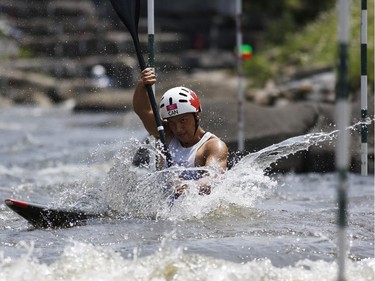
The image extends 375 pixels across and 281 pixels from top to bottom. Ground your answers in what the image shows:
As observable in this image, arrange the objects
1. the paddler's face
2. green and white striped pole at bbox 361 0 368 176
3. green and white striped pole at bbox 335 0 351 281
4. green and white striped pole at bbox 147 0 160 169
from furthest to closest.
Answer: green and white striped pole at bbox 361 0 368 176 → green and white striped pole at bbox 147 0 160 169 → the paddler's face → green and white striped pole at bbox 335 0 351 281

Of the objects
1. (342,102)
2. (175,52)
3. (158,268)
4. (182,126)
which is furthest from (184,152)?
(175,52)

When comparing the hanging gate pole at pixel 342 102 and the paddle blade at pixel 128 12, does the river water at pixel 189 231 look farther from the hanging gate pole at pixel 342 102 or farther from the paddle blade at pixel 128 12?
the hanging gate pole at pixel 342 102

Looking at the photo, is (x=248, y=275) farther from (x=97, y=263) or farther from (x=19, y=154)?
(x=19, y=154)

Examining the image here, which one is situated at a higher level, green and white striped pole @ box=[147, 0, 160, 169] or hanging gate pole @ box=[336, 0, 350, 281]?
green and white striped pole @ box=[147, 0, 160, 169]

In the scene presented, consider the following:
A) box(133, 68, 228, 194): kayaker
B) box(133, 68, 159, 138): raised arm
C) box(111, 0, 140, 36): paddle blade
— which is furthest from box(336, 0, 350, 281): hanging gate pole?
box(111, 0, 140, 36): paddle blade

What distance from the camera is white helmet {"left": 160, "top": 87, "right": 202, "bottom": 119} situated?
7.41m

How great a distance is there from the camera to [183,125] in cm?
754

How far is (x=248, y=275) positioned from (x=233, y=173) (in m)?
2.32

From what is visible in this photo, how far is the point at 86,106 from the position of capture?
2502cm

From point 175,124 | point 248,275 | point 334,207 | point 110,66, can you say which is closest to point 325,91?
point 110,66

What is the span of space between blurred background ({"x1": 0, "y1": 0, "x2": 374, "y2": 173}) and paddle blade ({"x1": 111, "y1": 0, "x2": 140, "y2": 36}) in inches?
402

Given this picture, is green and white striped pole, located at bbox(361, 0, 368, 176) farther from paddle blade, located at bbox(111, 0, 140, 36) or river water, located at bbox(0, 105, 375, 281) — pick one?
paddle blade, located at bbox(111, 0, 140, 36)

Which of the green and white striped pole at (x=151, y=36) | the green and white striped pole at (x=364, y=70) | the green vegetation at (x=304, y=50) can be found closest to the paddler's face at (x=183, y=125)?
the green and white striped pole at (x=151, y=36)

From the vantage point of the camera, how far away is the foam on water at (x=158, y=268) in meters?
5.14
